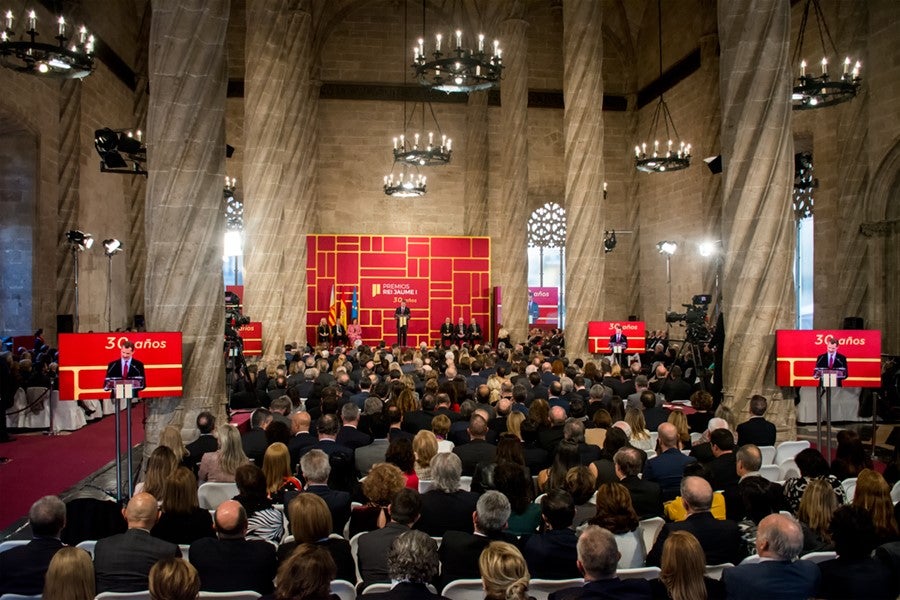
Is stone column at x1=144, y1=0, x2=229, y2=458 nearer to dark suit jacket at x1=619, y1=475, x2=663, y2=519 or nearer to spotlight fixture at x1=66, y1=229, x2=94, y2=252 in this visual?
dark suit jacket at x1=619, y1=475, x2=663, y2=519

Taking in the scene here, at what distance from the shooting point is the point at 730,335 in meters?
10.2

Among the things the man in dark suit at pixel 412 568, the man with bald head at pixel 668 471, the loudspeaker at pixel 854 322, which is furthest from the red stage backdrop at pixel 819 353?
the loudspeaker at pixel 854 322

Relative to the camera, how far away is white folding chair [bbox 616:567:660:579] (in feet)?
13.2

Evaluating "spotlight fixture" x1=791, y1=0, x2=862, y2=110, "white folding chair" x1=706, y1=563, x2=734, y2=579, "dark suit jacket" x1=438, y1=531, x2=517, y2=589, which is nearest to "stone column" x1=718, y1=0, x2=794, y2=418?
"spotlight fixture" x1=791, y1=0, x2=862, y2=110

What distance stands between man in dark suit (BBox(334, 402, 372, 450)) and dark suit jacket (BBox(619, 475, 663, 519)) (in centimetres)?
306

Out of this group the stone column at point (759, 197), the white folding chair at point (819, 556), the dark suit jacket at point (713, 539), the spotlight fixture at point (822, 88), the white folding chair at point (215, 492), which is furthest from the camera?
the spotlight fixture at point (822, 88)

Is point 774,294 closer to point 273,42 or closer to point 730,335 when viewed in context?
point 730,335

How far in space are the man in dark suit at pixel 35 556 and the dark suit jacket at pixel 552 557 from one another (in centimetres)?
265

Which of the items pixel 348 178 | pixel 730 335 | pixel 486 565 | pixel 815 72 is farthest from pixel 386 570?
pixel 348 178

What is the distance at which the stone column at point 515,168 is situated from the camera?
22.0 metres

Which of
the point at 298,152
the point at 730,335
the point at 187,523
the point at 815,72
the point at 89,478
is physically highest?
the point at 815,72

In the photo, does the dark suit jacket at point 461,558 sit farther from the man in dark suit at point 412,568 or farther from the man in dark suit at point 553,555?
the man in dark suit at point 412,568

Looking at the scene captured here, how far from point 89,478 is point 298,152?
491 inches

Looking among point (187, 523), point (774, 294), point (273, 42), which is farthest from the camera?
point (273, 42)
